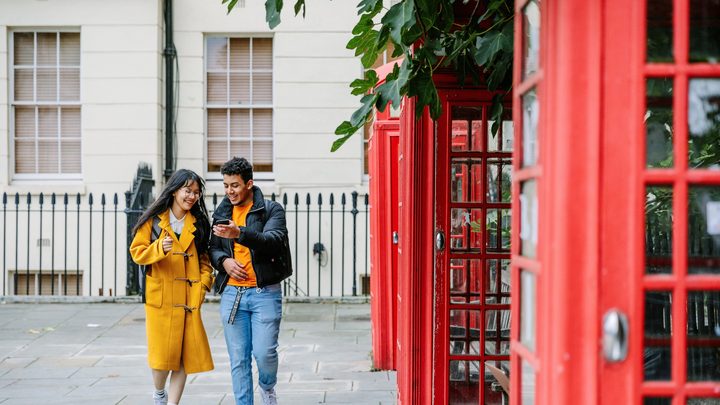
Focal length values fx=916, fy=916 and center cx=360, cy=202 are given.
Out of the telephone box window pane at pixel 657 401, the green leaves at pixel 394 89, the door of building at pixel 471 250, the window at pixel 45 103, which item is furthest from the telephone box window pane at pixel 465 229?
the window at pixel 45 103

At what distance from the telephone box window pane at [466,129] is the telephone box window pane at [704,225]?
2.44 meters

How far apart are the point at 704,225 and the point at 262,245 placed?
319 cm

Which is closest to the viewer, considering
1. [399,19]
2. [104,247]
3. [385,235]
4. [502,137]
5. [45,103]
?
[399,19]

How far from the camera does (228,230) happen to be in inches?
206

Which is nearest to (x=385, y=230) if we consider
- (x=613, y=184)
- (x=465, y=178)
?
(x=465, y=178)

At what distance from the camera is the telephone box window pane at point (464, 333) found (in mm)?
5254

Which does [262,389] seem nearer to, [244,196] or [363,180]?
[244,196]

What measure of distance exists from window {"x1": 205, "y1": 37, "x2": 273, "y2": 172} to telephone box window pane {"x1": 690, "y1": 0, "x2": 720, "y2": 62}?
36.7 ft

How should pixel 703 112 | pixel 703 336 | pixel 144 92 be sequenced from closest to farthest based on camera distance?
pixel 703 112 → pixel 703 336 → pixel 144 92

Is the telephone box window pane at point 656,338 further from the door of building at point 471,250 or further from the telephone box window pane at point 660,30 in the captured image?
the door of building at point 471,250

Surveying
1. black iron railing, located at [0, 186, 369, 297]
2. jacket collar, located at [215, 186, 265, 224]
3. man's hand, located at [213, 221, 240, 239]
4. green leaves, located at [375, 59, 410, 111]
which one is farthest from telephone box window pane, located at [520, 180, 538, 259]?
black iron railing, located at [0, 186, 369, 297]

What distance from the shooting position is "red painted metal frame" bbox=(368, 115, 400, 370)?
25.0 feet

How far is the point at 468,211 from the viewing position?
5.18 m

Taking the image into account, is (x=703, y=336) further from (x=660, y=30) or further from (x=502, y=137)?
(x=502, y=137)
